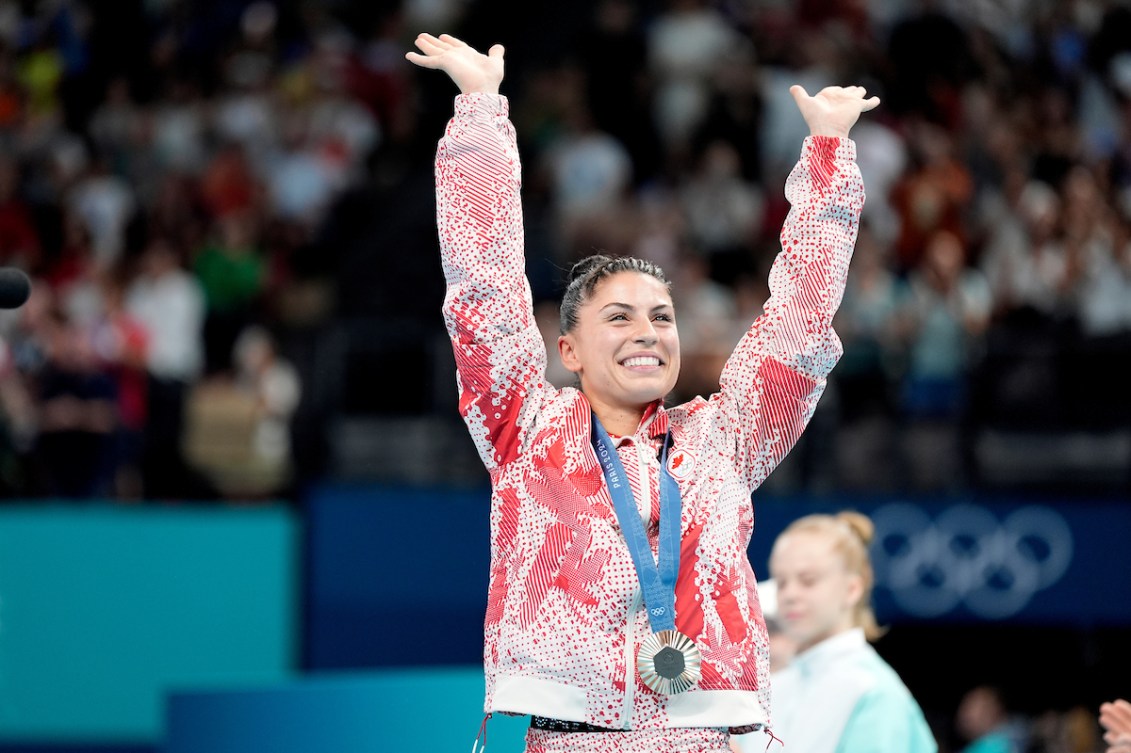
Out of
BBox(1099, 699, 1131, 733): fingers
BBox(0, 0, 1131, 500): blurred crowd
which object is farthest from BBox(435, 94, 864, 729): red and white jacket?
BBox(0, 0, 1131, 500): blurred crowd

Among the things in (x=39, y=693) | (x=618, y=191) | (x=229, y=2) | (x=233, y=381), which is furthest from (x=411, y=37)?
(x=39, y=693)

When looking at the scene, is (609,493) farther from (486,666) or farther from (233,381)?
(233,381)

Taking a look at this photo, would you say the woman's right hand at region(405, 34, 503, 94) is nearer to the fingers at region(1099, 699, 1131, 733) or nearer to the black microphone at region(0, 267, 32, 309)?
the black microphone at region(0, 267, 32, 309)

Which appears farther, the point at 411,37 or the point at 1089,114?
the point at 411,37

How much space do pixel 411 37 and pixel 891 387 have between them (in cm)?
557

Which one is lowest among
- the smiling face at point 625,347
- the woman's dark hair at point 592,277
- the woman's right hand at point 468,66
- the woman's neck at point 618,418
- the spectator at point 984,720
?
the spectator at point 984,720

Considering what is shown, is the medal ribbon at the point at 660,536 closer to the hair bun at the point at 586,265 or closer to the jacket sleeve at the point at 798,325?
the jacket sleeve at the point at 798,325

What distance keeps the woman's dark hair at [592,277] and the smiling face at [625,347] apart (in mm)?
16

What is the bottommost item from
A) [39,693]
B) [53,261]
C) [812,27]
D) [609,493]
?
[39,693]

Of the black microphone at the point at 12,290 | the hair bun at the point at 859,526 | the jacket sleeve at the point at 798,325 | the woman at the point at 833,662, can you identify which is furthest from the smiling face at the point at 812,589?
the black microphone at the point at 12,290

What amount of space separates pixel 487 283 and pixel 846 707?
1810mm

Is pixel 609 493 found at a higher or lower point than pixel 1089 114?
lower

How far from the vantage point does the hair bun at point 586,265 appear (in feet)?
11.8

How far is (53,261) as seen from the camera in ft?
39.5
